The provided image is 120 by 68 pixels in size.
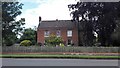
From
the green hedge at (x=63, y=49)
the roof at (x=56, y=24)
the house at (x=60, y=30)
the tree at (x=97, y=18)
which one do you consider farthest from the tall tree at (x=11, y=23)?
the roof at (x=56, y=24)

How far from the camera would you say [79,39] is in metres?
59.6

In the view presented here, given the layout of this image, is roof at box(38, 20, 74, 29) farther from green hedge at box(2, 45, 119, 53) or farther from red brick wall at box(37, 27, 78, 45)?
green hedge at box(2, 45, 119, 53)

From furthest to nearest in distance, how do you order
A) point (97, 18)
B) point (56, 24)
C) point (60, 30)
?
point (56, 24), point (60, 30), point (97, 18)

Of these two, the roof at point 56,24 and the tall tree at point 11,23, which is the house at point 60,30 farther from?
the tall tree at point 11,23

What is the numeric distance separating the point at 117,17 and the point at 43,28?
1000 inches

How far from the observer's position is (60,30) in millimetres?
63281

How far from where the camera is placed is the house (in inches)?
2457

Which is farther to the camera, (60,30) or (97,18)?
(60,30)

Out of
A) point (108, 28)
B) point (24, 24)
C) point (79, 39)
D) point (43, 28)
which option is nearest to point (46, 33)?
point (43, 28)

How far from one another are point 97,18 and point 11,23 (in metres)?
13.2

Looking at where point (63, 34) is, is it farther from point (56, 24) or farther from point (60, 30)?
point (56, 24)

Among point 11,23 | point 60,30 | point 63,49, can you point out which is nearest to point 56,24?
point 60,30

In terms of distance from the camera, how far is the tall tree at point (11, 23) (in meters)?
41.8

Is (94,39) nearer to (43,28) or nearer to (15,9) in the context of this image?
(15,9)
